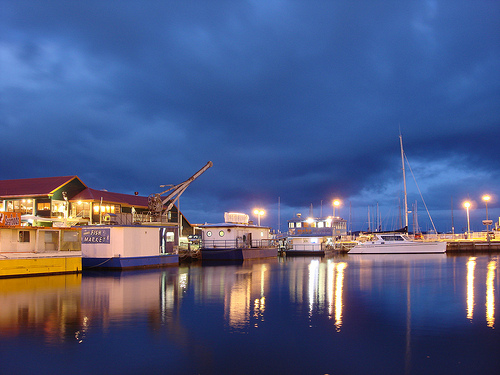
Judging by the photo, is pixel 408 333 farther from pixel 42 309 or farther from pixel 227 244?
pixel 227 244

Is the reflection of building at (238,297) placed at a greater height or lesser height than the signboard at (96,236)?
lesser

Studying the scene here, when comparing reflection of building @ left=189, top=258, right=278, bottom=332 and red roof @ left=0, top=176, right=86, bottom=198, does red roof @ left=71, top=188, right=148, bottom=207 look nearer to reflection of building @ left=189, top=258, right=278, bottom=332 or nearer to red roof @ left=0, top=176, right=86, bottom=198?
red roof @ left=0, top=176, right=86, bottom=198

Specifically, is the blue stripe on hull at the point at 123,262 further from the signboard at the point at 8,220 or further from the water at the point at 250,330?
the water at the point at 250,330

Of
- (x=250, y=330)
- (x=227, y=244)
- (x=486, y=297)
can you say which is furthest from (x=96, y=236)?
(x=486, y=297)

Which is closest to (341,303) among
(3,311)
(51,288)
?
(3,311)

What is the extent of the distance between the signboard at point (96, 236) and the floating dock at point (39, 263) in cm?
264

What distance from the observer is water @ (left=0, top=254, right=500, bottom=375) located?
417 inches

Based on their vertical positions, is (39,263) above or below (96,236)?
below

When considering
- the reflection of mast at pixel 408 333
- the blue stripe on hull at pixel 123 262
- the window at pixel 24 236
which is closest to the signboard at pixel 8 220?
the window at pixel 24 236

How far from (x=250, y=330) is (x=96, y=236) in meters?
28.2

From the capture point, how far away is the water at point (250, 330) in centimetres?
1059

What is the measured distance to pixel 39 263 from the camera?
33406 mm

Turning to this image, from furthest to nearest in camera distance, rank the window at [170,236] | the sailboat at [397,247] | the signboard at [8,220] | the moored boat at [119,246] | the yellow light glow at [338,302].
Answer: the sailboat at [397,247] → the window at [170,236] → the moored boat at [119,246] → the signboard at [8,220] → the yellow light glow at [338,302]

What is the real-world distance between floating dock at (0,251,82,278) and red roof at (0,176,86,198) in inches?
839
